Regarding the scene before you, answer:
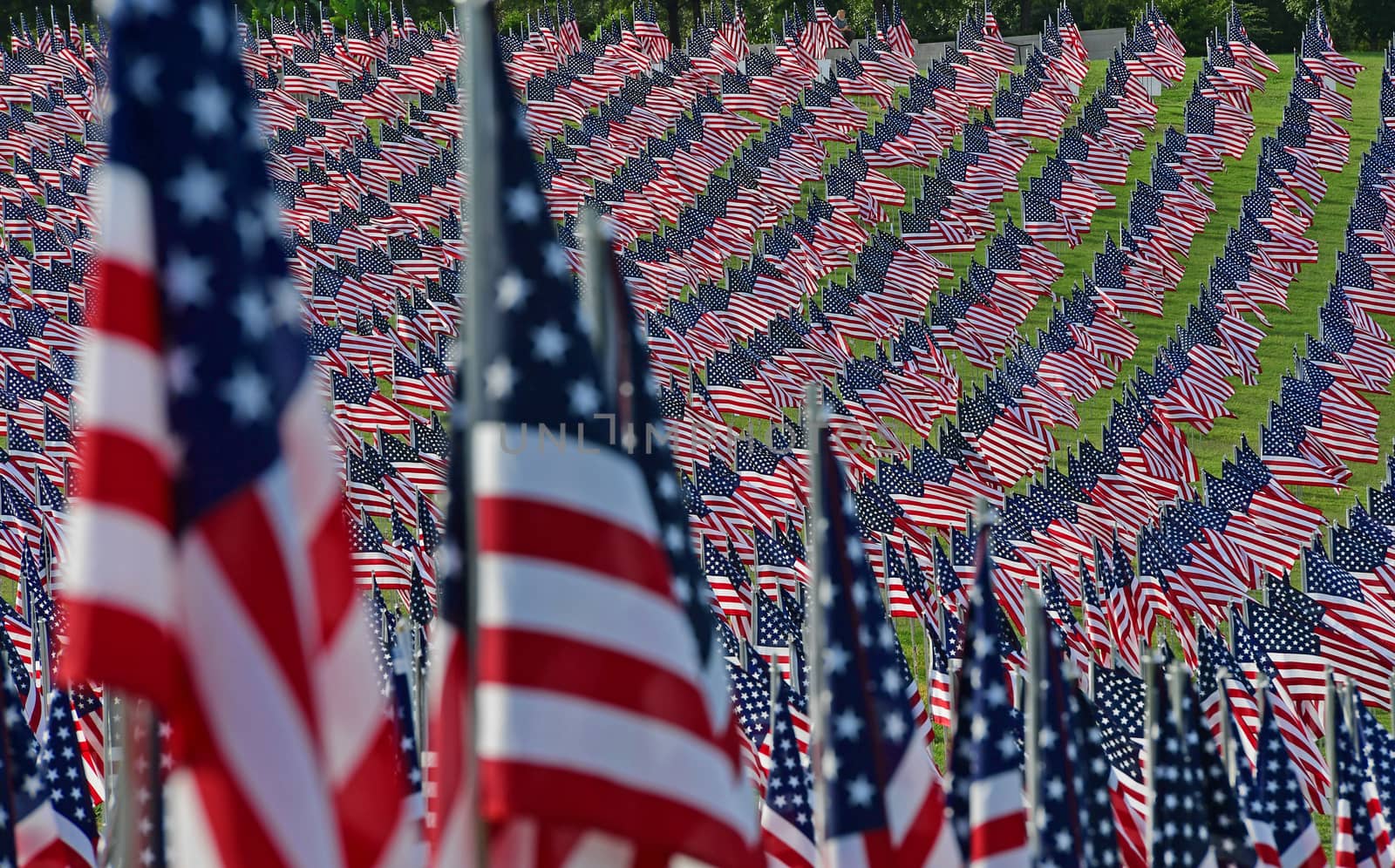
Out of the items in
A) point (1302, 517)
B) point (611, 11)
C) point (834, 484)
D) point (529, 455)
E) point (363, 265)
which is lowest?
point (611, 11)

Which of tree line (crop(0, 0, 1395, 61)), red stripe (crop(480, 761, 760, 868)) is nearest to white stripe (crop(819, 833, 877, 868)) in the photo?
red stripe (crop(480, 761, 760, 868))

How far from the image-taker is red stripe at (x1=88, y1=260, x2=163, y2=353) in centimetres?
648

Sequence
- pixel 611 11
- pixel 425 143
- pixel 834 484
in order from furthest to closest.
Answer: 1. pixel 611 11
2. pixel 425 143
3. pixel 834 484

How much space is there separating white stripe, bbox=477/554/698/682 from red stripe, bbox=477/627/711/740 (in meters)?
0.03

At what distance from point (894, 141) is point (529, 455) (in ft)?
224

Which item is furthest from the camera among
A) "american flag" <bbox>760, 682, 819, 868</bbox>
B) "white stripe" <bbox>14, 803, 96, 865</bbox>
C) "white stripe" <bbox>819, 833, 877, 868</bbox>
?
"white stripe" <bbox>14, 803, 96, 865</bbox>

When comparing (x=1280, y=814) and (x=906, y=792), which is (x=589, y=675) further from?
(x=1280, y=814)

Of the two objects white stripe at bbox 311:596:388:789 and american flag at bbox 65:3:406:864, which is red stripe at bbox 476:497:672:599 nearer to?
white stripe at bbox 311:596:388:789

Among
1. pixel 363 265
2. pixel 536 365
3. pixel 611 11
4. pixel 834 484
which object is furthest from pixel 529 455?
pixel 611 11

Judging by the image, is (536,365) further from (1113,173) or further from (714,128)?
(714,128)

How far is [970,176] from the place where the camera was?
71.6 meters

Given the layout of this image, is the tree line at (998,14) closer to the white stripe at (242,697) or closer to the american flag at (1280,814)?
Result: the american flag at (1280,814)

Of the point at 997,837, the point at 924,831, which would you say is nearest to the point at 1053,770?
the point at 997,837

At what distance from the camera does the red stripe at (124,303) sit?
6.48m
